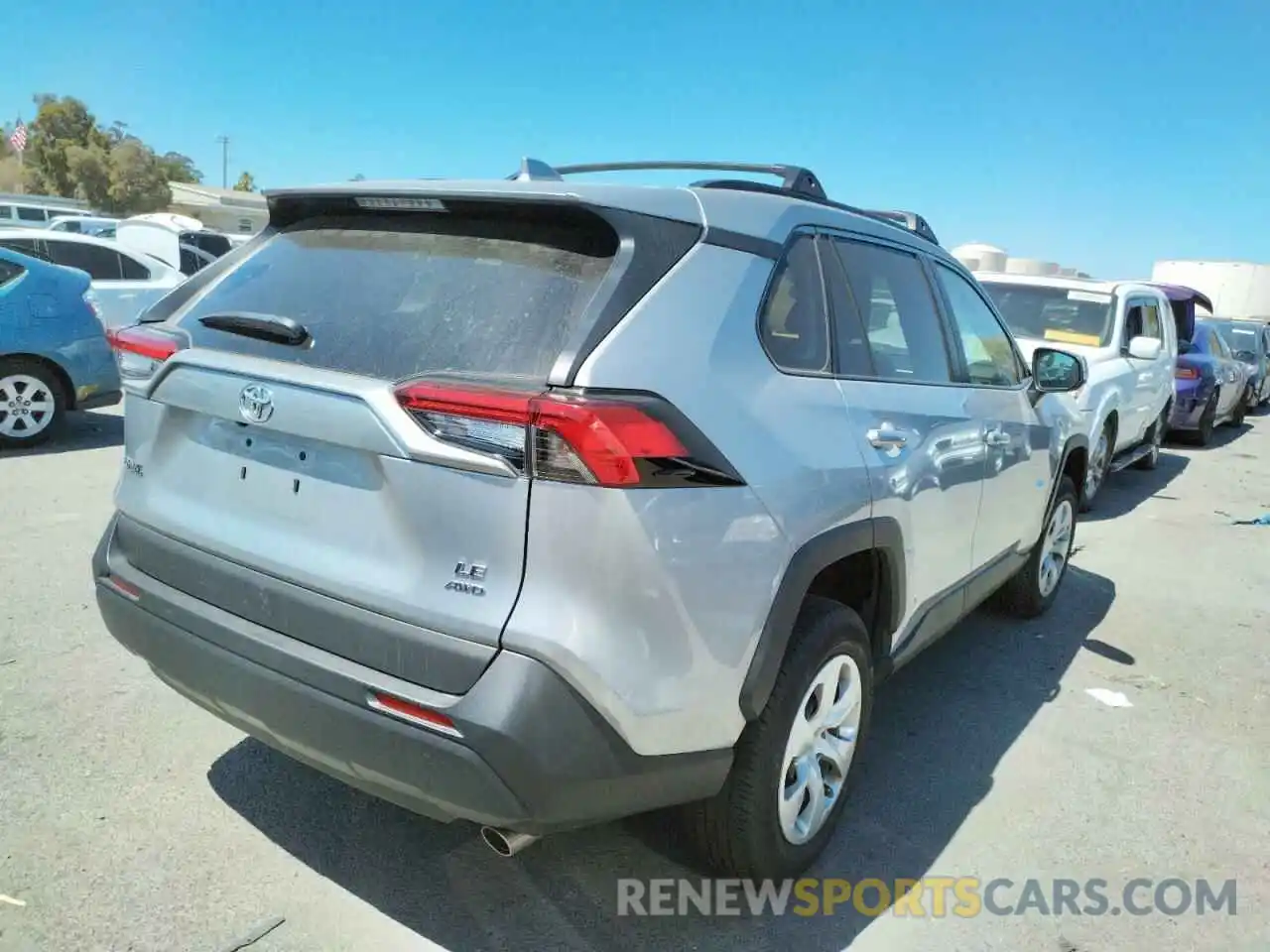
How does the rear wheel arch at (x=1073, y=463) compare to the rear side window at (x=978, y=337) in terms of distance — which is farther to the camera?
the rear wheel arch at (x=1073, y=463)

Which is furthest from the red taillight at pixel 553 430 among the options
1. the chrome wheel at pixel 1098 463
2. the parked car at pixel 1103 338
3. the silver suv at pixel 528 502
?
the chrome wheel at pixel 1098 463

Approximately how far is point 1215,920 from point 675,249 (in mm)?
2474

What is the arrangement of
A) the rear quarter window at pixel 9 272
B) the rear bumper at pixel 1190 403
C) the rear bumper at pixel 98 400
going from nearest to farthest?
the rear quarter window at pixel 9 272
the rear bumper at pixel 98 400
the rear bumper at pixel 1190 403

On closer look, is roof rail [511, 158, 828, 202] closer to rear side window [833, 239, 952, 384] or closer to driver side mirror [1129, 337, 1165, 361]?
rear side window [833, 239, 952, 384]

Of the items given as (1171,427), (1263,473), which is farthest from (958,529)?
(1171,427)

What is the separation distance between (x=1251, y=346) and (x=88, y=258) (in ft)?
58.7

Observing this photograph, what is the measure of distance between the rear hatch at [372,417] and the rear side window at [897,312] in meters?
1.00

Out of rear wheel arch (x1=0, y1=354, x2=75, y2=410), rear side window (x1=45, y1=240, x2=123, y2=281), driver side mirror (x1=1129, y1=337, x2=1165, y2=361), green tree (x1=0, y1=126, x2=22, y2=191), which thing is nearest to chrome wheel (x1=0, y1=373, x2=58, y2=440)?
rear wheel arch (x1=0, y1=354, x2=75, y2=410)

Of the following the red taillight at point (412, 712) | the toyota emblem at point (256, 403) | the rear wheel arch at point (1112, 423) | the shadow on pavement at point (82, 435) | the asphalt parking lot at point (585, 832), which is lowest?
the shadow on pavement at point (82, 435)

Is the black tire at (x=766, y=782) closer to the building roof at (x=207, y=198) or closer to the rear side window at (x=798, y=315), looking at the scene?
the rear side window at (x=798, y=315)

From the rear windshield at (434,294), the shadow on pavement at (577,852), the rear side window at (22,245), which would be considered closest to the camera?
the rear windshield at (434,294)

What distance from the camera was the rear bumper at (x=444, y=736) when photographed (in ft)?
6.42

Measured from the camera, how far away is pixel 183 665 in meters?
2.43

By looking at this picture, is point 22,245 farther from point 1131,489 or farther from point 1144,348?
point 1131,489
